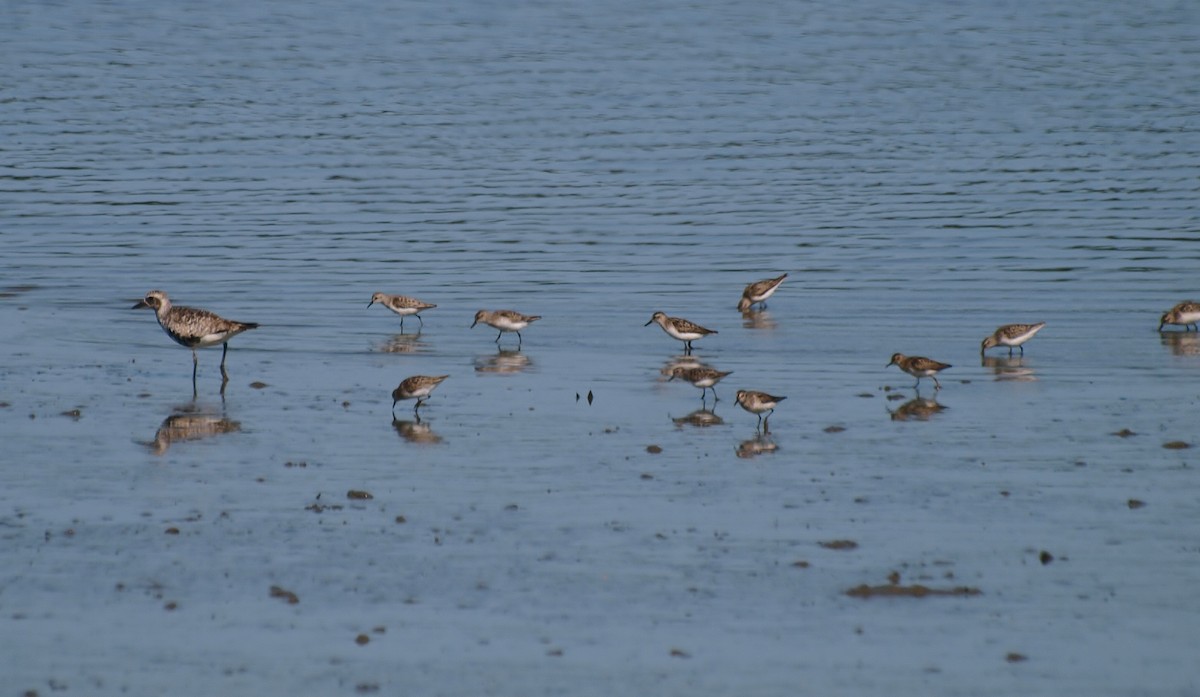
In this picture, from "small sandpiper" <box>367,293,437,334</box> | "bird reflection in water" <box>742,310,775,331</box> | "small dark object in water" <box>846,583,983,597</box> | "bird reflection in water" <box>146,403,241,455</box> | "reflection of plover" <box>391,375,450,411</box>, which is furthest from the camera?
"bird reflection in water" <box>742,310,775,331</box>

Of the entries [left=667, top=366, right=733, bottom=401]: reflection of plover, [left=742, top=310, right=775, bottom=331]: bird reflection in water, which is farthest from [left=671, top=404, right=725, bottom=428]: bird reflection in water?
[left=742, top=310, right=775, bottom=331]: bird reflection in water

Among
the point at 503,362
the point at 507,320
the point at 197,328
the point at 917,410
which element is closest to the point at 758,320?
the point at 507,320

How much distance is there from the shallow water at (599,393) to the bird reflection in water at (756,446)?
124 mm

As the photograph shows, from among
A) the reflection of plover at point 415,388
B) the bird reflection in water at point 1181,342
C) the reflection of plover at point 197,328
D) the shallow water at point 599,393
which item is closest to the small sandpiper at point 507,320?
the shallow water at point 599,393

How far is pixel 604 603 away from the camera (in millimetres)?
12086

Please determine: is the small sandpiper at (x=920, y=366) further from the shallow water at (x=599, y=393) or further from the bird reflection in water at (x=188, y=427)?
the bird reflection in water at (x=188, y=427)

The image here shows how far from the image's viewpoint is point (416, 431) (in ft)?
58.0

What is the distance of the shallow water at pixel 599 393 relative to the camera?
1152cm

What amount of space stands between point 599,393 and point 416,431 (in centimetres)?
300

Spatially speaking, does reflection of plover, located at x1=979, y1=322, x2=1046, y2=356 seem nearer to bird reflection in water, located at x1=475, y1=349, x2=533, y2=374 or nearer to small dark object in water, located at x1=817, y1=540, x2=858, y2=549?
bird reflection in water, located at x1=475, y1=349, x2=533, y2=374

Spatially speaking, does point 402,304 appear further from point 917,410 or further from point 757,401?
point 917,410

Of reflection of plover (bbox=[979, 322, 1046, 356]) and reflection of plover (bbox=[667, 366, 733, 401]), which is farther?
reflection of plover (bbox=[979, 322, 1046, 356])

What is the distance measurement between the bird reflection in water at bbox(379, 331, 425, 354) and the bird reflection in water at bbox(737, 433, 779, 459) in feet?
24.9

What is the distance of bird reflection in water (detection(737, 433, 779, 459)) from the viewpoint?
652 inches
